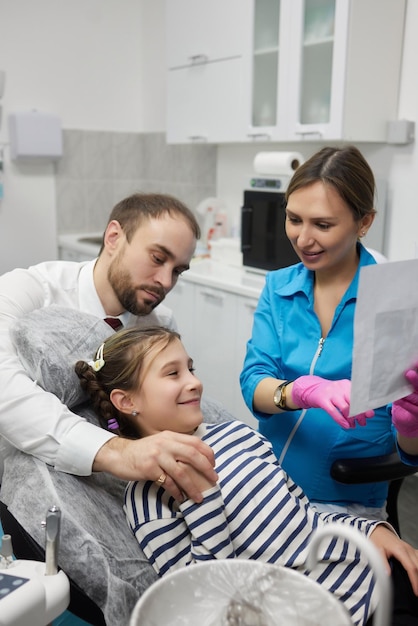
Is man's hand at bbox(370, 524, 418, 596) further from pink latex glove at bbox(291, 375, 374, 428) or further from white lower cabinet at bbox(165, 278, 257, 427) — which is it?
white lower cabinet at bbox(165, 278, 257, 427)

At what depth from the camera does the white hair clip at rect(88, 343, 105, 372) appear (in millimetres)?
1303

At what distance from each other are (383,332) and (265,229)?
6.87 ft

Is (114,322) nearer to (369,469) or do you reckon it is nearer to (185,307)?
(369,469)

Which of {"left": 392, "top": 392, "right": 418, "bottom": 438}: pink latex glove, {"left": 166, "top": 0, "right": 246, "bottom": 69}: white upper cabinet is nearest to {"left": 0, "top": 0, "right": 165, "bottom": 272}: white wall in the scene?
{"left": 166, "top": 0, "right": 246, "bottom": 69}: white upper cabinet

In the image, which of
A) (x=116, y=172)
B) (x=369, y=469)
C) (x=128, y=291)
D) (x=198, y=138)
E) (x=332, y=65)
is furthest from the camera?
(x=116, y=172)

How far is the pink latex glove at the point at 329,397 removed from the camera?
1151mm

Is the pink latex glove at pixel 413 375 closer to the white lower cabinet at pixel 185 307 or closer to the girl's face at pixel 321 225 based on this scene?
the girl's face at pixel 321 225

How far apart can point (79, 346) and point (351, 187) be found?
715 millimetres

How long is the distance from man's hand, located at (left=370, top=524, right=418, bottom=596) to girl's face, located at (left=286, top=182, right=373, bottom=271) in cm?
60

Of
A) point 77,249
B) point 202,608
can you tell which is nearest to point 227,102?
point 77,249

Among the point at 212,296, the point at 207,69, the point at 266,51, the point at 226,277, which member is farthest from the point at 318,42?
the point at 212,296

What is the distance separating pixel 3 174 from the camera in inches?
153

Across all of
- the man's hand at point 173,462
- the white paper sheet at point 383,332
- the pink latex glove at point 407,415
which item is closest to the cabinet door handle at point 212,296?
the pink latex glove at point 407,415

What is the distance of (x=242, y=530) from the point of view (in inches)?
44.8
